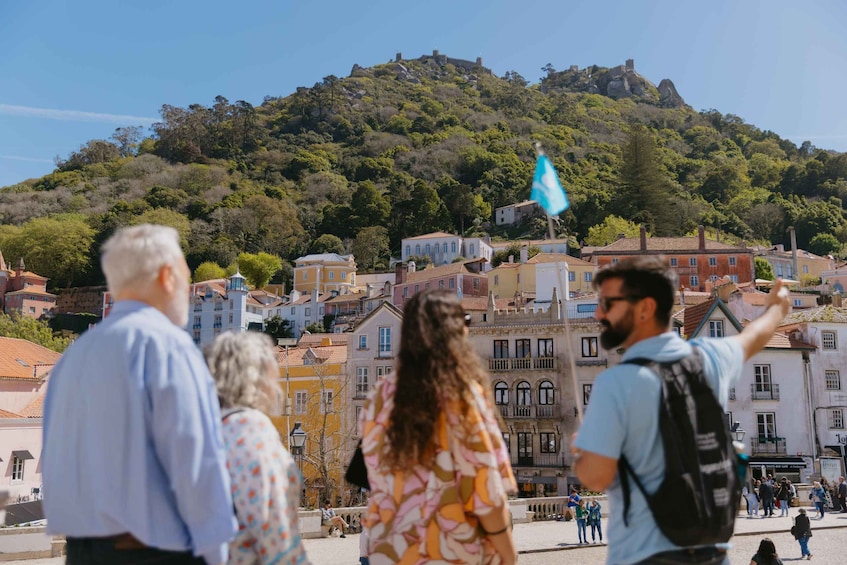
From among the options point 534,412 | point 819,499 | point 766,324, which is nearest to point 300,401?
point 534,412

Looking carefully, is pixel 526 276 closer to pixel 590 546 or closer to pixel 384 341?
pixel 384 341

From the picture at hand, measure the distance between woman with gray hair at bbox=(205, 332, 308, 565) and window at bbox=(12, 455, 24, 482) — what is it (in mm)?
30890

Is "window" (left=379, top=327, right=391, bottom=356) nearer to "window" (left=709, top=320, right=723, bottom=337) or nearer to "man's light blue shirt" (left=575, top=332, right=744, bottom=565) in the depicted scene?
"window" (left=709, top=320, right=723, bottom=337)

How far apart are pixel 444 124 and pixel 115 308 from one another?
157374 mm

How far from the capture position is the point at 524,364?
3741cm

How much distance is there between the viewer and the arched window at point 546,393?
121 feet

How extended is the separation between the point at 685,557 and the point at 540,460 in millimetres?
34087

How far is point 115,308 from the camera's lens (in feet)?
10.5

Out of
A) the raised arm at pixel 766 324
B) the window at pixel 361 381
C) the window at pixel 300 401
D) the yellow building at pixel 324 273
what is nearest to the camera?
the raised arm at pixel 766 324

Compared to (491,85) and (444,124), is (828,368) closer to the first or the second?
(444,124)

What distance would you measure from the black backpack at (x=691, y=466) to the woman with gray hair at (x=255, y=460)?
1.46m

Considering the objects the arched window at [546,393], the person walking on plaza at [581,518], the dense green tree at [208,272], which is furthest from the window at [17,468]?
the dense green tree at [208,272]

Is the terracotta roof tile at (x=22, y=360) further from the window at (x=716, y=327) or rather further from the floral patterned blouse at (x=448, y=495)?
the floral patterned blouse at (x=448, y=495)

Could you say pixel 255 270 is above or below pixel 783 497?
above
